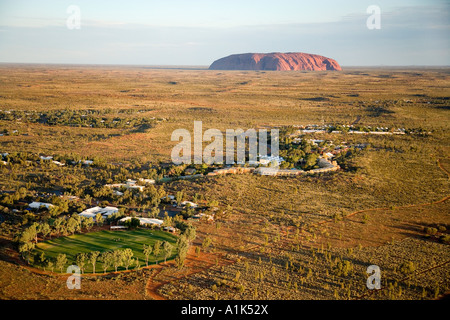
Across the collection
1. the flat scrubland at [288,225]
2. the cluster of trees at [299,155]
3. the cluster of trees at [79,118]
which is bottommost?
Answer: the flat scrubland at [288,225]

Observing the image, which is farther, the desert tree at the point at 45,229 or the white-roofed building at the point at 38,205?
the white-roofed building at the point at 38,205

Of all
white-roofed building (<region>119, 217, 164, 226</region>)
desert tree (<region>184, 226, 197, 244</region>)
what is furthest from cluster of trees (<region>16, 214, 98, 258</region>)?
desert tree (<region>184, 226, 197, 244</region>)

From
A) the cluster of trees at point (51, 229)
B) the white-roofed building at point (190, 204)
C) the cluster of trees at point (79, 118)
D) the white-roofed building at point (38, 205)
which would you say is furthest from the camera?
the cluster of trees at point (79, 118)

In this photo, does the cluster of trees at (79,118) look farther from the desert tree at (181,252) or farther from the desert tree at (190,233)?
the desert tree at (181,252)

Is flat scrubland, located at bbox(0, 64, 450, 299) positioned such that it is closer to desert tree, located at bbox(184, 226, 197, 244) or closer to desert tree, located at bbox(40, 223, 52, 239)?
desert tree, located at bbox(184, 226, 197, 244)

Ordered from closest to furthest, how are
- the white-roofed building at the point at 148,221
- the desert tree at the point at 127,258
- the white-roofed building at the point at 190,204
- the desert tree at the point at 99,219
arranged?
the desert tree at the point at 127,258
the desert tree at the point at 99,219
the white-roofed building at the point at 148,221
the white-roofed building at the point at 190,204

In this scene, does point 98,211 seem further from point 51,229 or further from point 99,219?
point 51,229

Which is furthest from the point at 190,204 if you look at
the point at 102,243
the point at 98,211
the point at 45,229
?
the point at 45,229

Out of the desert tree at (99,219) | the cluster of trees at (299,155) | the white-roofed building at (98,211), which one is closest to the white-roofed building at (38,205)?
the white-roofed building at (98,211)

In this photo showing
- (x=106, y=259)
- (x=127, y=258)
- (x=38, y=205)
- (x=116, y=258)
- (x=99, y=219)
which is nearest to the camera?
(x=106, y=259)

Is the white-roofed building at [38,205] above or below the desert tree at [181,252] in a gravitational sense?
above

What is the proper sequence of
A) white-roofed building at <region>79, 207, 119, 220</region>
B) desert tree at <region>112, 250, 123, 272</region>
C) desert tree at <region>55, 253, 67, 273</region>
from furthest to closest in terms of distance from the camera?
white-roofed building at <region>79, 207, 119, 220</region> < desert tree at <region>112, 250, 123, 272</region> < desert tree at <region>55, 253, 67, 273</region>
